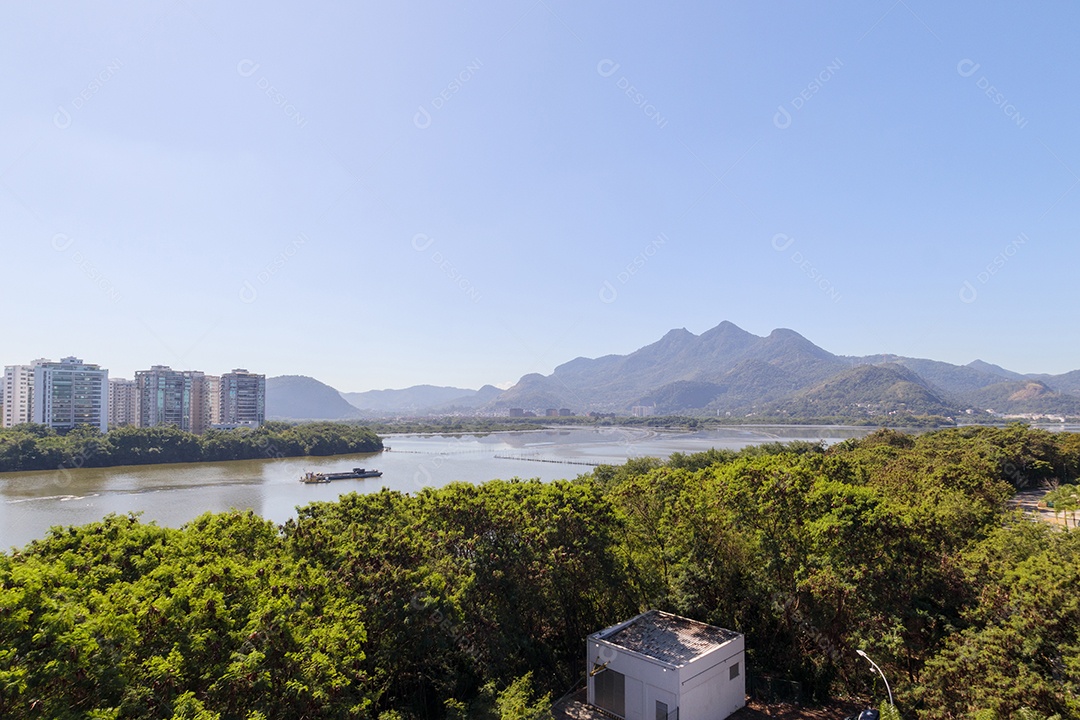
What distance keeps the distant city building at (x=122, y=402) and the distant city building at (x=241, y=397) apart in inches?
437

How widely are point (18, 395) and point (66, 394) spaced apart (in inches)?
578

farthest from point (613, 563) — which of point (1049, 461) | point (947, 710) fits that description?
point (1049, 461)

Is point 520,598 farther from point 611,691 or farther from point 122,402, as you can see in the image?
point 122,402

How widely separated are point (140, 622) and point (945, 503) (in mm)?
13753

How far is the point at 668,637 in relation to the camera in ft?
32.7

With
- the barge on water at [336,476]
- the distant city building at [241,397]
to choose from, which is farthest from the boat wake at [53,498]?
the distant city building at [241,397]

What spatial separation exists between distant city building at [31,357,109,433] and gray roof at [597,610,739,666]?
6821 cm

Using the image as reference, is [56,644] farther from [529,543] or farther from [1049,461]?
[1049,461]

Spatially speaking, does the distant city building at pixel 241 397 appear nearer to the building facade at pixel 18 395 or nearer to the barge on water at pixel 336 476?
the building facade at pixel 18 395

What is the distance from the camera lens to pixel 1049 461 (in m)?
30.5

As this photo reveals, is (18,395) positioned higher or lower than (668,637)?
higher

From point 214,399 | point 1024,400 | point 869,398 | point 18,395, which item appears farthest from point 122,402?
point 1024,400

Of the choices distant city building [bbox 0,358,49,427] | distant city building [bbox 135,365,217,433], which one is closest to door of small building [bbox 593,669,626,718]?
distant city building [bbox 135,365,217,433]

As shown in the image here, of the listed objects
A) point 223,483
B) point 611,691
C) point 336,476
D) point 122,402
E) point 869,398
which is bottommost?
point 336,476
